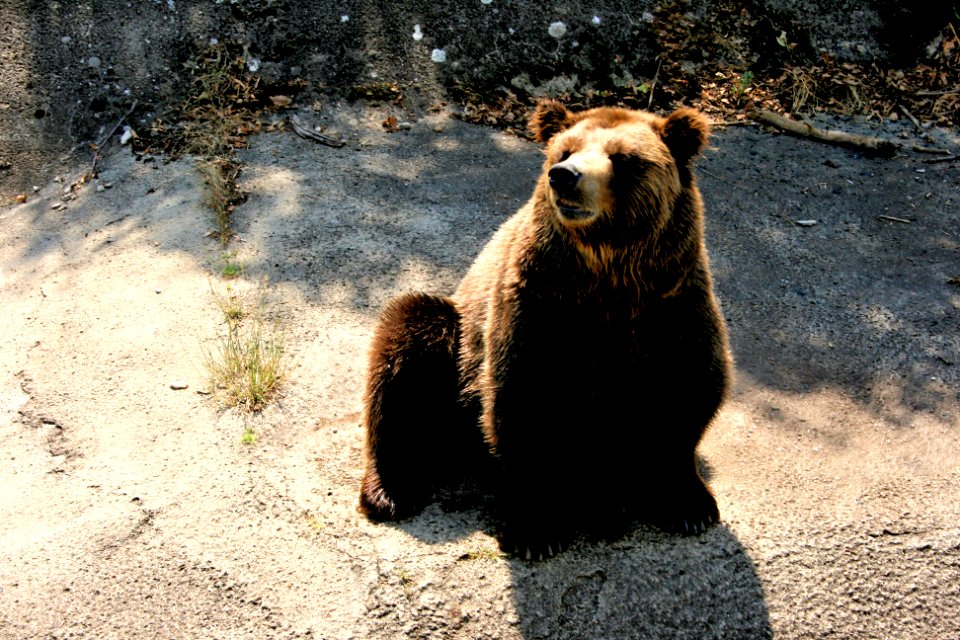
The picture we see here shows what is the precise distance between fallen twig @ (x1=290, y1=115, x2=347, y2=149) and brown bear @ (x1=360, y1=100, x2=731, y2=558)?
10.7ft

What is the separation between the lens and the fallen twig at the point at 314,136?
6.16m

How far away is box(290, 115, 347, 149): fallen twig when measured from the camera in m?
6.16

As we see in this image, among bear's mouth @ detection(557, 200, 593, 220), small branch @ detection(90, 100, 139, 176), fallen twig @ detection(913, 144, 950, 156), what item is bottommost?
small branch @ detection(90, 100, 139, 176)

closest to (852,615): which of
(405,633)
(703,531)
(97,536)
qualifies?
(703,531)

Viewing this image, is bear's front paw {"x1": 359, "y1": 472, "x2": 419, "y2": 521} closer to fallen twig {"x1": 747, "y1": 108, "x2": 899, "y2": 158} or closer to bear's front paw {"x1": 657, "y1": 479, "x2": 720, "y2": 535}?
bear's front paw {"x1": 657, "y1": 479, "x2": 720, "y2": 535}

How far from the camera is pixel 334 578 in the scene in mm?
2920

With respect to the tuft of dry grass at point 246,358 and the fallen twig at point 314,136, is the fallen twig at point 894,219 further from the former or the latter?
the tuft of dry grass at point 246,358

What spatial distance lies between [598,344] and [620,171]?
Result: 2.00 ft

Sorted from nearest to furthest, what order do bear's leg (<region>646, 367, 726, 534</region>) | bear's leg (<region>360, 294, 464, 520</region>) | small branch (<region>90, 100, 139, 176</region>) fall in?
bear's leg (<region>646, 367, 726, 534</region>)
bear's leg (<region>360, 294, 464, 520</region>)
small branch (<region>90, 100, 139, 176</region>)

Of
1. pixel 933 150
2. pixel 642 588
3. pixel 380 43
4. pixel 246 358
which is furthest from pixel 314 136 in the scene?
pixel 933 150

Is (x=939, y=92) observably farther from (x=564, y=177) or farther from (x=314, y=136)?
(x=564, y=177)

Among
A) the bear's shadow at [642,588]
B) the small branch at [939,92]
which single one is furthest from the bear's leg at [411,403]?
the small branch at [939,92]

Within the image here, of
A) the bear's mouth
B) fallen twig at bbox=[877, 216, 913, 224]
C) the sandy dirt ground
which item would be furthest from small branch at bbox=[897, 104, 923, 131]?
the bear's mouth

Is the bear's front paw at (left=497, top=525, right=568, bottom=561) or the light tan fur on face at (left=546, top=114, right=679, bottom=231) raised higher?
the light tan fur on face at (left=546, top=114, right=679, bottom=231)
